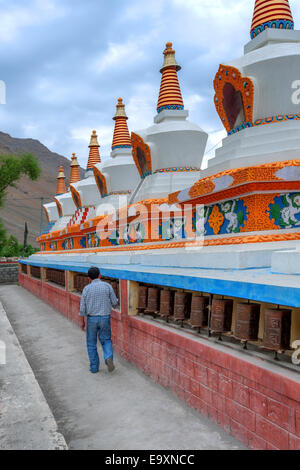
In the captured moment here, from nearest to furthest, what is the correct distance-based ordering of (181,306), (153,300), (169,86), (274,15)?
(181,306) < (153,300) < (274,15) < (169,86)

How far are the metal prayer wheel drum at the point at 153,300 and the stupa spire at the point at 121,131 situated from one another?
921cm

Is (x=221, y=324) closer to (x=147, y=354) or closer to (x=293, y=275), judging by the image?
(x=293, y=275)

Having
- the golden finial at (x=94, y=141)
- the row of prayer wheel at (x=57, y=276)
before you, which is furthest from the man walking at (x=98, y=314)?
the golden finial at (x=94, y=141)

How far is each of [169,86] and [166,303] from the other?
6505mm

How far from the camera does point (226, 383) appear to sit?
3.48 meters

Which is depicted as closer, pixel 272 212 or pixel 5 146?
pixel 272 212

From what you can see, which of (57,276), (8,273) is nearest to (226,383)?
(57,276)

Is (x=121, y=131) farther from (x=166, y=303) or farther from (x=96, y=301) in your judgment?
(x=166, y=303)

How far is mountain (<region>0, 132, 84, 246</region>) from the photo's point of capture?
210ft

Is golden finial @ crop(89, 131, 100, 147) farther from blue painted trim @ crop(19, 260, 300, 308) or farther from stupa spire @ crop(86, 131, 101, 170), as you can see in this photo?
blue painted trim @ crop(19, 260, 300, 308)
